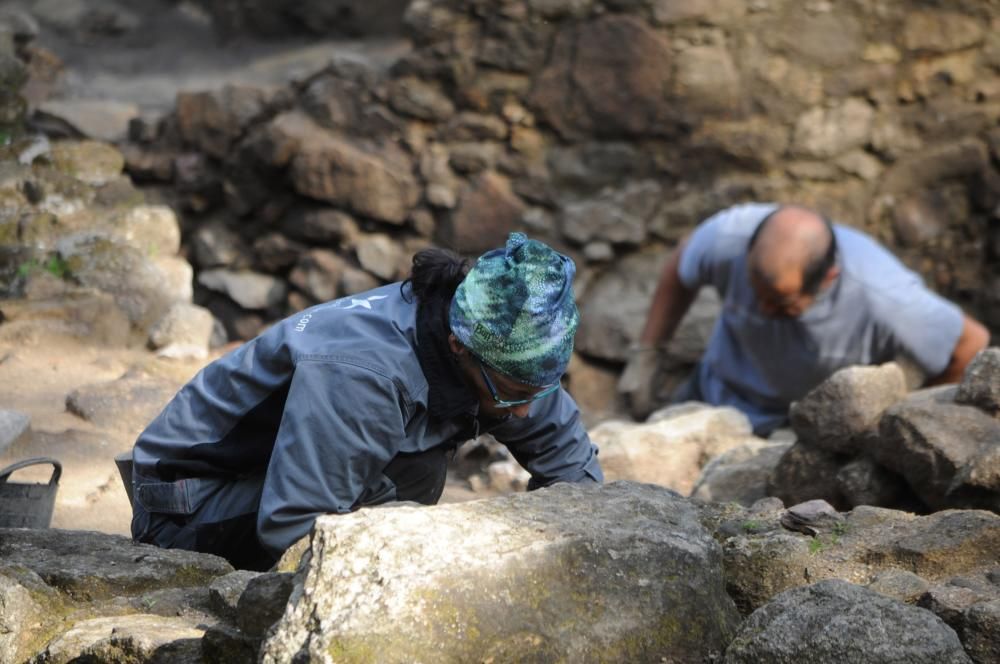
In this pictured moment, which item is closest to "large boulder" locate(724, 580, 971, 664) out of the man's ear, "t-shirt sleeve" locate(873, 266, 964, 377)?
the man's ear

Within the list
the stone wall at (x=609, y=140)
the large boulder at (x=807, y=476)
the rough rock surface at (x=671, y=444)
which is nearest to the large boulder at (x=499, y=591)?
the large boulder at (x=807, y=476)

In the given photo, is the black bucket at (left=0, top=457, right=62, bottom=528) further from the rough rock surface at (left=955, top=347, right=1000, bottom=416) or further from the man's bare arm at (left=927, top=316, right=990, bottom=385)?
the man's bare arm at (left=927, top=316, right=990, bottom=385)

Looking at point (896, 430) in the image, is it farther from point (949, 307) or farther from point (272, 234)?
point (272, 234)

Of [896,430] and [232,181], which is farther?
[232,181]

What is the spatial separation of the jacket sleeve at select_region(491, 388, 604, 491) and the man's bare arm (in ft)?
7.53

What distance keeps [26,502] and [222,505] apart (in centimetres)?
58

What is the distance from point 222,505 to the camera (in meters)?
2.43

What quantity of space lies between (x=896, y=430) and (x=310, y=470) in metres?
1.52

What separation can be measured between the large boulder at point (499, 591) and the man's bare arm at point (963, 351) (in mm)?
2904

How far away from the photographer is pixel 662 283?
522 centimetres

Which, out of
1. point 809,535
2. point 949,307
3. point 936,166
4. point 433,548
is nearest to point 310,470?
point 433,548

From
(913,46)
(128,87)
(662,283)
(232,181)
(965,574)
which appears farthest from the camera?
(128,87)

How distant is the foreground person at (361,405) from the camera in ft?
6.86

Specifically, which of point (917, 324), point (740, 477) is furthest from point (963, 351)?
point (740, 477)
